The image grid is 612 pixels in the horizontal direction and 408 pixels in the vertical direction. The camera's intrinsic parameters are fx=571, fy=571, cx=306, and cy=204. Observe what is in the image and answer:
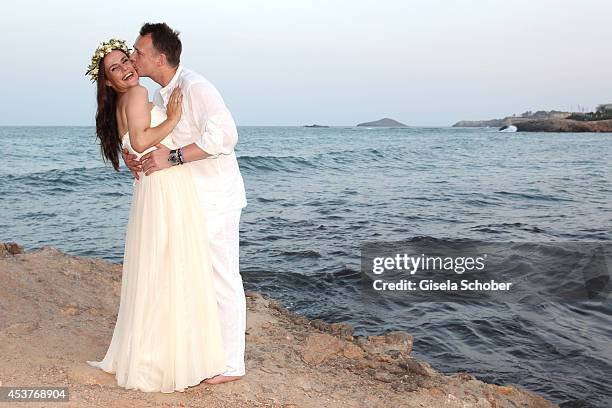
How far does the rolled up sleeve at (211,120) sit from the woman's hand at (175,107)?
60mm

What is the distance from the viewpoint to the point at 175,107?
335 centimetres

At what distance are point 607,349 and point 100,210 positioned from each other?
1195 centimetres

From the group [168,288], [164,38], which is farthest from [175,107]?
[168,288]

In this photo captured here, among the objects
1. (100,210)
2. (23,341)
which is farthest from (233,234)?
(100,210)

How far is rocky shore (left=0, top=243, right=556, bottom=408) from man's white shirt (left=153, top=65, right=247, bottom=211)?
1.24 metres

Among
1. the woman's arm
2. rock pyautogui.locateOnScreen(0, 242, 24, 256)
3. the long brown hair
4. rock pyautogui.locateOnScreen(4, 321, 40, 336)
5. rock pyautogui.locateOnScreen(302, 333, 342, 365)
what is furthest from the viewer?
rock pyautogui.locateOnScreen(0, 242, 24, 256)

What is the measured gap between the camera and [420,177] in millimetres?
23156

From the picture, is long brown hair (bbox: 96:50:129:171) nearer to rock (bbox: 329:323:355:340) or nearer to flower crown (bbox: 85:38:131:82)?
flower crown (bbox: 85:38:131:82)

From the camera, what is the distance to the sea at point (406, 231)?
587 cm

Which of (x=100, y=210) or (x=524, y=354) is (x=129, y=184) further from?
→ (x=524, y=354)

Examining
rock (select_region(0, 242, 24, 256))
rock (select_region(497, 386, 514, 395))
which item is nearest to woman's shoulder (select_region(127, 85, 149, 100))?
rock (select_region(497, 386, 514, 395))

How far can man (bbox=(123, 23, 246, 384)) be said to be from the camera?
3316 millimetres

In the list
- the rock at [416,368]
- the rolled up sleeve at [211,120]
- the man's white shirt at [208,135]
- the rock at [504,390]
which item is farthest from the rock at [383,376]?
the rolled up sleeve at [211,120]

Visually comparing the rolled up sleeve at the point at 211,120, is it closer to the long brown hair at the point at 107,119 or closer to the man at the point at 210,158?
the man at the point at 210,158
